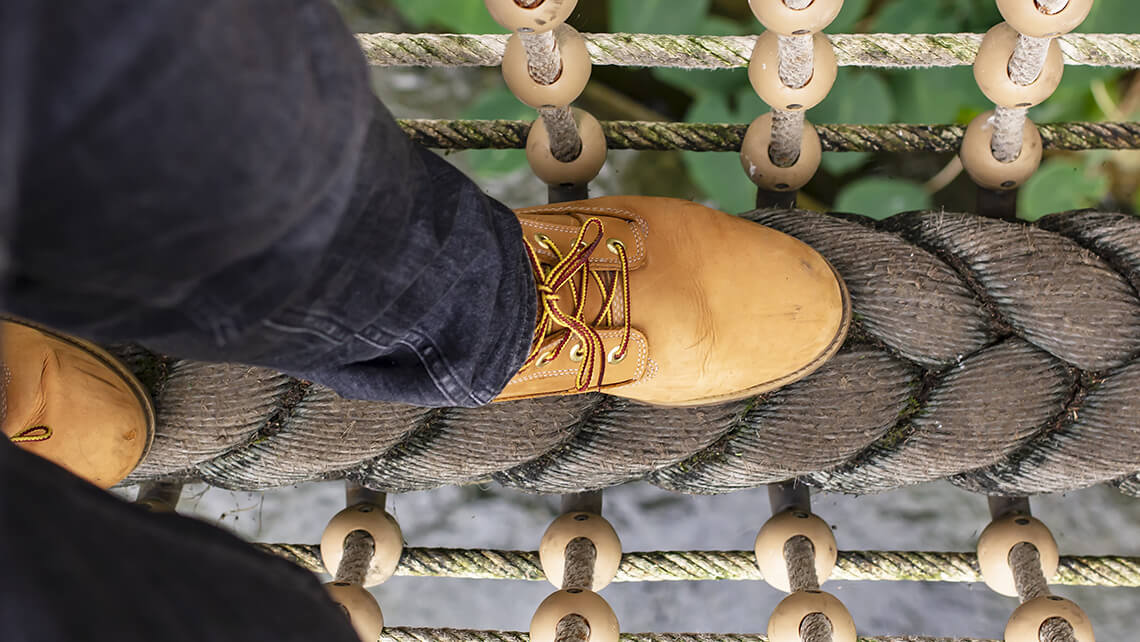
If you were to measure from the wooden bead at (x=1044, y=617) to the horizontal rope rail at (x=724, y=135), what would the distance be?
1.06 feet

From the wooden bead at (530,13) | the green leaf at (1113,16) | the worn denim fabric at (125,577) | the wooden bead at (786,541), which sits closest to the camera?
the worn denim fabric at (125,577)

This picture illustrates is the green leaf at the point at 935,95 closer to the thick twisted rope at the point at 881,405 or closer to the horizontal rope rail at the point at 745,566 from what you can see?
the thick twisted rope at the point at 881,405

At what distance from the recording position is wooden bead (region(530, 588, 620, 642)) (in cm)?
59

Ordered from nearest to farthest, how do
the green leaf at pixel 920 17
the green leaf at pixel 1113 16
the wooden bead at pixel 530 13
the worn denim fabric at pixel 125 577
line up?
the worn denim fabric at pixel 125 577 < the wooden bead at pixel 530 13 < the green leaf at pixel 1113 16 < the green leaf at pixel 920 17

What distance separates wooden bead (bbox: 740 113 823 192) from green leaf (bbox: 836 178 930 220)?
0.48 m

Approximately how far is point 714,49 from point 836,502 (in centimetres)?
59

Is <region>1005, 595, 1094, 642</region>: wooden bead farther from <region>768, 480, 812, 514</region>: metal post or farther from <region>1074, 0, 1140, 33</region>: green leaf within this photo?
<region>1074, 0, 1140, 33</region>: green leaf

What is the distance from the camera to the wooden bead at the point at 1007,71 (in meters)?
0.56

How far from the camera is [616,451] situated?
1.98 ft

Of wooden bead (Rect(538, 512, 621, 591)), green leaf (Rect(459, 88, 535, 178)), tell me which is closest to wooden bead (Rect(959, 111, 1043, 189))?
wooden bead (Rect(538, 512, 621, 591))

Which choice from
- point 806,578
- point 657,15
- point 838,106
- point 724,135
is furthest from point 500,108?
point 806,578

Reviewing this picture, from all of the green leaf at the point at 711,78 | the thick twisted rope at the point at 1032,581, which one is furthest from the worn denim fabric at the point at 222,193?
the green leaf at the point at 711,78

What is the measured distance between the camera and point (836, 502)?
3.37 ft

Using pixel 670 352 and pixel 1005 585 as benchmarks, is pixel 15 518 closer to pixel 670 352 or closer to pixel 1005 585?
pixel 670 352
